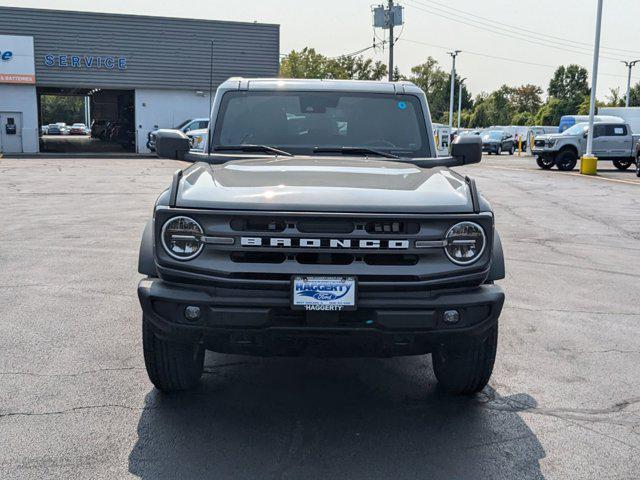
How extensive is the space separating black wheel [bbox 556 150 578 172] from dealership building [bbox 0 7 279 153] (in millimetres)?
17727

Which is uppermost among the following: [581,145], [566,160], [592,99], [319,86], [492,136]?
[592,99]

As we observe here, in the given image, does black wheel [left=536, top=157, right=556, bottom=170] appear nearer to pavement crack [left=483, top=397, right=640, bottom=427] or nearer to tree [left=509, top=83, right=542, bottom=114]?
pavement crack [left=483, top=397, right=640, bottom=427]

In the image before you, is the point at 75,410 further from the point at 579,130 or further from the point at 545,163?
the point at 579,130

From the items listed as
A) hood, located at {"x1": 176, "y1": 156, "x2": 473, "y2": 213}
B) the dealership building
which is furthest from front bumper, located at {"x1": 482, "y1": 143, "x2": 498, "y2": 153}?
hood, located at {"x1": 176, "y1": 156, "x2": 473, "y2": 213}

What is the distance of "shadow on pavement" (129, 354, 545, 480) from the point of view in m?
3.48

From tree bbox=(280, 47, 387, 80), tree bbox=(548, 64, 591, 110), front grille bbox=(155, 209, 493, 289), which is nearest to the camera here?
front grille bbox=(155, 209, 493, 289)

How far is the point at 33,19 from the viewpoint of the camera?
38125mm

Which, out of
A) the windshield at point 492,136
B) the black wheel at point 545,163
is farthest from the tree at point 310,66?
the black wheel at point 545,163

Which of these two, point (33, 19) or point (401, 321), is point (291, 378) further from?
point (33, 19)

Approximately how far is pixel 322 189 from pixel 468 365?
4.25 feet

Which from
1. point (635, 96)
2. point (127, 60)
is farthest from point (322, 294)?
point (635, 96)

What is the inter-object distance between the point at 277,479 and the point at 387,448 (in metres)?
0.63

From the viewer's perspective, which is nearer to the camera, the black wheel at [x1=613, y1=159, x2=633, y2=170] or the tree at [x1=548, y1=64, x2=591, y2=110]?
the black wheel at [x1=613, y1=159, x2=633, y2=170]

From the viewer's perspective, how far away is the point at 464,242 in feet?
12.1
